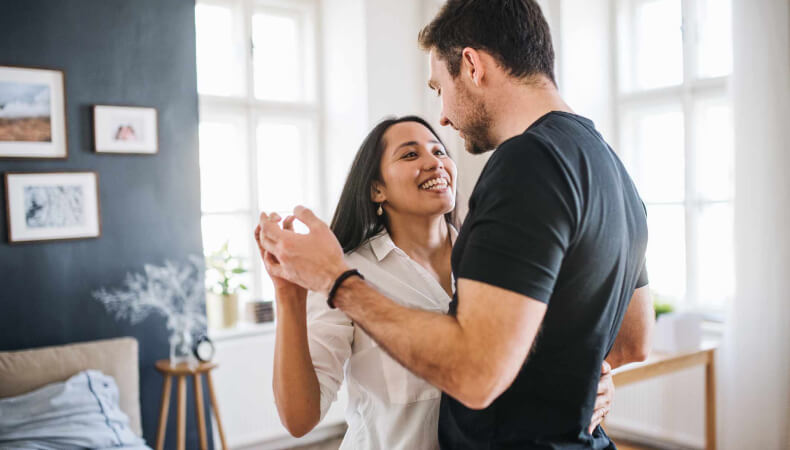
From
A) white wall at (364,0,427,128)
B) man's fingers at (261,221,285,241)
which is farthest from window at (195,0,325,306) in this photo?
man's fingers at (261,221,285,241)

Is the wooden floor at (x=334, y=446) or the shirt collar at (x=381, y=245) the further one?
the wooden floor at (x=334, y=446)

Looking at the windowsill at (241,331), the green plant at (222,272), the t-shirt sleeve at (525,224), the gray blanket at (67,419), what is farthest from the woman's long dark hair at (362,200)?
the windowsill at (241,331)

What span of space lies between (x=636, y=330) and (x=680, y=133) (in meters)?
3.17

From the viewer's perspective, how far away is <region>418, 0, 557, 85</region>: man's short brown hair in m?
1.16

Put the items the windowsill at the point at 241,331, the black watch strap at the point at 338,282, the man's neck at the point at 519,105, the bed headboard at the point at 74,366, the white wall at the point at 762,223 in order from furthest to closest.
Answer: the windowsill at the point at 241,331
the white wall at the point at 762,223
the bed headboard at the point at 74,366
the man's neck at the point at 519,105
the black watch strap at the point at 338,282

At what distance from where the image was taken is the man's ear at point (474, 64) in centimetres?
116

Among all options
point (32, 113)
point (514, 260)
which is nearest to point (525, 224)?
point (514, 260)

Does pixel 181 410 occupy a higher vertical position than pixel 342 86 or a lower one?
lower

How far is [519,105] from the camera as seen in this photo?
116cm

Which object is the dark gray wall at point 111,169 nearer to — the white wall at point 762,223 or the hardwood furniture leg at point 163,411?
the hardwood furniture leg at point 163,411

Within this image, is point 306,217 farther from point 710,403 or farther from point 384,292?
point 710,403

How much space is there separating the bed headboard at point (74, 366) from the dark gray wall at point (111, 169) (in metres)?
0.24

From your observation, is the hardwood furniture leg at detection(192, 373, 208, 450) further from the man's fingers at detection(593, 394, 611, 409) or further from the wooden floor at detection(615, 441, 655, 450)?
the man's fingers at detection(593, 394, 611, 409)

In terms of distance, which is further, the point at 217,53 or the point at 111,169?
the point at 217,53
